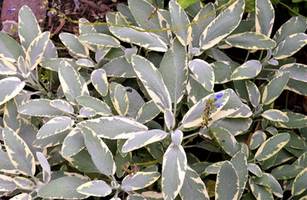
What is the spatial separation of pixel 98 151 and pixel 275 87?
2.53 ft

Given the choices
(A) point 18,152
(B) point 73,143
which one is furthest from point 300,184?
(A) point 18,152

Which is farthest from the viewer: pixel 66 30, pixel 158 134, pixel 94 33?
pixel 66 30

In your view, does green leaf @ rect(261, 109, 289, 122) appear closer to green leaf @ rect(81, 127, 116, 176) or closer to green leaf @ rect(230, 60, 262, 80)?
green leaf @ rect(230, 60, 262, 80)

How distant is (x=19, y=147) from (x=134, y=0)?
2.56ft

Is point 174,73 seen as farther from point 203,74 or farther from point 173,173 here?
point 173,173

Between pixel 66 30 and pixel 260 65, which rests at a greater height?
pixel 66 30

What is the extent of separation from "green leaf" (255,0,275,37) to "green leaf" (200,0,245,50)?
0.35 feet

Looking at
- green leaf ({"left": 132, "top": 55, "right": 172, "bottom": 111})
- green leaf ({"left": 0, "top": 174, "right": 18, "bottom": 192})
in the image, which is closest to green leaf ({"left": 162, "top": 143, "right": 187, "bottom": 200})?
green leaf ({"left": 132, "top": 55, "right": 172, "bottom": 111})

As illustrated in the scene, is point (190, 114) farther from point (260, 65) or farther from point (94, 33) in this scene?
point (94, 33)

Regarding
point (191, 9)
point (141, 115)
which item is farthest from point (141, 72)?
point (191, 9)

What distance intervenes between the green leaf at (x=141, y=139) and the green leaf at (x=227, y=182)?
241 millimetres

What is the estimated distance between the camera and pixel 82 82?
117 centimetres

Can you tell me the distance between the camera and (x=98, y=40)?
1.26 meters

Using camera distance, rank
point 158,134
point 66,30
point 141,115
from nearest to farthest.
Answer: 1. point 158,134
2. point 141,115
3. point 66,30
